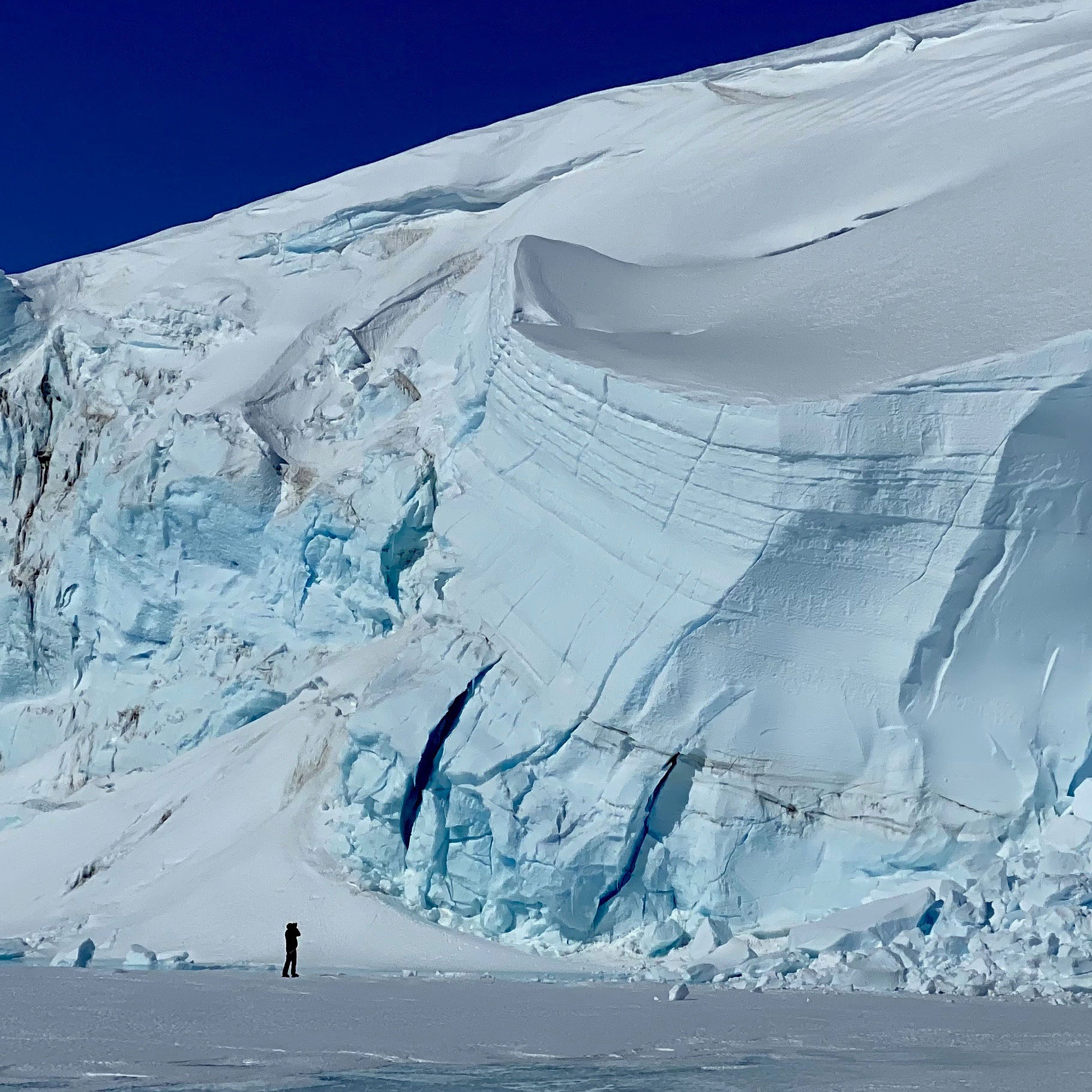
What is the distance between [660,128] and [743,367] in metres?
9.30

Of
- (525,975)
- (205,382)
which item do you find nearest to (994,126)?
(205,382)

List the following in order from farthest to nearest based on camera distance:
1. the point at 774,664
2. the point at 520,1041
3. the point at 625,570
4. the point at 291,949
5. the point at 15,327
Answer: the point at 15,327, the point at 625,570, the point at 774,664, the point at 291,949, the point at 520,1041

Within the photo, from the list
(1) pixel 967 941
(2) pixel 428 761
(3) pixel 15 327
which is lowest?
(1) pixel 967 941

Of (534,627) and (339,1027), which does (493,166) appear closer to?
(534,627)

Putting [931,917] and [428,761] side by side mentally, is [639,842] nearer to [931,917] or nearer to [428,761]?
[428,761]

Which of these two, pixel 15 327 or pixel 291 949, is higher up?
pixel 15 327

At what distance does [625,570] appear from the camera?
9789 mm

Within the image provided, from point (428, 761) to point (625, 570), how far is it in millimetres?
2226

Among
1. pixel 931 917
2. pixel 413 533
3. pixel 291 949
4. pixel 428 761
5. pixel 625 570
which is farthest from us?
pixel 413 533

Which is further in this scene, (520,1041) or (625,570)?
(625,570)

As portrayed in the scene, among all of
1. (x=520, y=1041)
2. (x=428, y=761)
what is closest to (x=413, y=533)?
(x=428, y=761)

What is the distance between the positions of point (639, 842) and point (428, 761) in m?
1.88

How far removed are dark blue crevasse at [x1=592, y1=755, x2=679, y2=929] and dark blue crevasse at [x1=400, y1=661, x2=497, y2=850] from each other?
1.70 meters

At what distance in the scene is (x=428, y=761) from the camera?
34.1 feet
